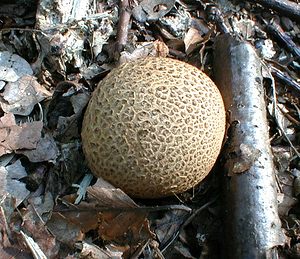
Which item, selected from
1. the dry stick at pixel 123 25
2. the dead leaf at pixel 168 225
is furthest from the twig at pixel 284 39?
the dead leaf at pixel 168 225

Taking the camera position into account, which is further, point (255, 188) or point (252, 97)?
point (252, 97)

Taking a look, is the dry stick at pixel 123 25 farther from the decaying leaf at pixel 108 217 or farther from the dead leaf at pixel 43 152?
the decaying leaf at pixel 108 217

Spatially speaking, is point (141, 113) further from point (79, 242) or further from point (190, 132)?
point (79, 242)

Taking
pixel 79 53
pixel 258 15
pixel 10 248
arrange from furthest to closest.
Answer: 1. pixel 258 15
2. pixel 79 53
3. pixel 10 248

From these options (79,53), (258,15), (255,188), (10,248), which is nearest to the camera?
(10,248)

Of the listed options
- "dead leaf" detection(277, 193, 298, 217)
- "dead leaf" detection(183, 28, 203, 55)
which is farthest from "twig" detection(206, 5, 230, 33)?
"dead leaf" detection(277, 193, 298, 217)

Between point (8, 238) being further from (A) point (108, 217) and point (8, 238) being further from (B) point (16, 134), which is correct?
(B) point (16, 134)

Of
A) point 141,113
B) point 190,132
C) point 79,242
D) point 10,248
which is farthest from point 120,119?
point 10,248
